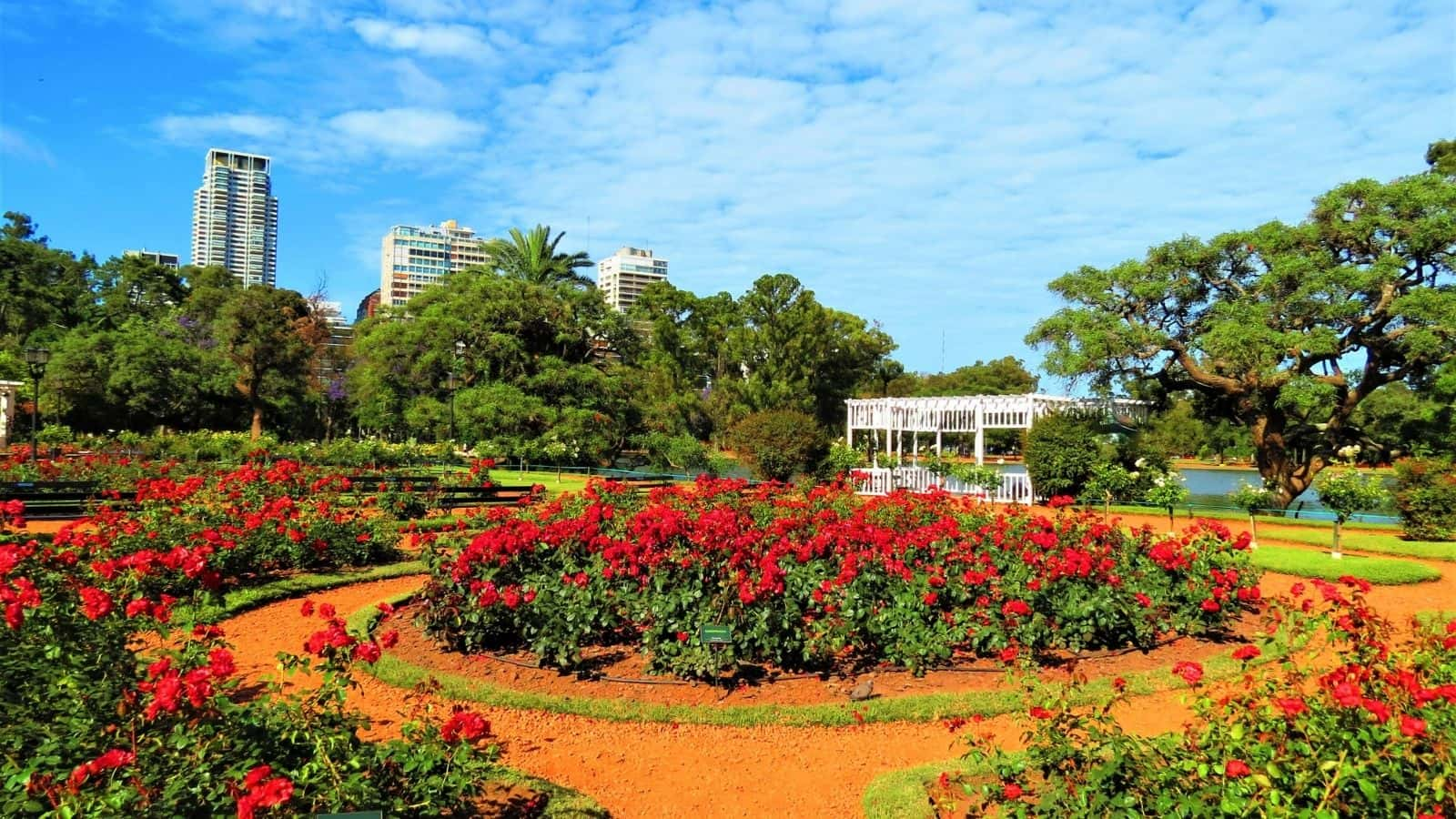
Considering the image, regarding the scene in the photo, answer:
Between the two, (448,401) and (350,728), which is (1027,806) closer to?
(350,728)

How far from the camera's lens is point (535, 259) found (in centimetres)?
3244

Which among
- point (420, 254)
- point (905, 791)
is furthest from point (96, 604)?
point (420, 254)

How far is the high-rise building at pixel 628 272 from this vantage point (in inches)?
4473

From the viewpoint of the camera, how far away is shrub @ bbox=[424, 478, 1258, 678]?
17.3ft

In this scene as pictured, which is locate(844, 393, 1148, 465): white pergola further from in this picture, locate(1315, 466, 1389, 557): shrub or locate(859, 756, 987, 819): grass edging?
locate(859, 756, 987, 819): grass edging

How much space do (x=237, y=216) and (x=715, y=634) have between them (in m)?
196

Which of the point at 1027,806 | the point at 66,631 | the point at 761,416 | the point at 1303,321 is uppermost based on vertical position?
the point at 1303,321

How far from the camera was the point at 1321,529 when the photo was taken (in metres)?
13.6

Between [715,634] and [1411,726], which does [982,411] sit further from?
[1411,726]

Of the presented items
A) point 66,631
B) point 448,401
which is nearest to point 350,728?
point 66,631

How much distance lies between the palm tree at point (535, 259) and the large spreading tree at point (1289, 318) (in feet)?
65.2

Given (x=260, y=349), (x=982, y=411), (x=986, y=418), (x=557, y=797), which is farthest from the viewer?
(x=260, y=349)

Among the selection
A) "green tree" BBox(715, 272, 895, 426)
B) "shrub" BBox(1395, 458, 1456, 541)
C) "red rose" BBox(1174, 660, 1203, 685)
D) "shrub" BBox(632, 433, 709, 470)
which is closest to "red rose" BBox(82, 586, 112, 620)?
"red rose" BBox(1174, 660, 1203, 685)

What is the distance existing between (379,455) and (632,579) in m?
15.2
